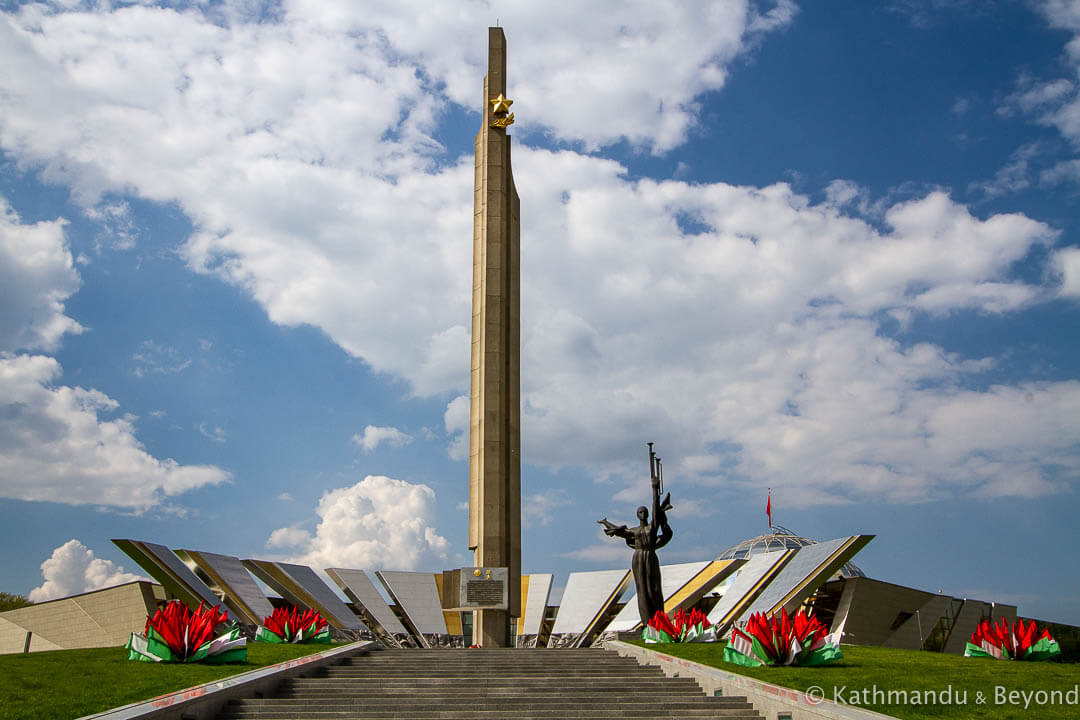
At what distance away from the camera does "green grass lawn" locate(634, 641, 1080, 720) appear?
6.62 m

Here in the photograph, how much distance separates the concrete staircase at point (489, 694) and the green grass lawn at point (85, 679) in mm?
756

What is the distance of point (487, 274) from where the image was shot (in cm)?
2167

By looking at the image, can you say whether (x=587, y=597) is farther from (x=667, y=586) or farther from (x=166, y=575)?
(x=166, y=575)

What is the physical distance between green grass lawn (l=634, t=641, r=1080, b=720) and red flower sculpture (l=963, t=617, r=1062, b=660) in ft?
1.56

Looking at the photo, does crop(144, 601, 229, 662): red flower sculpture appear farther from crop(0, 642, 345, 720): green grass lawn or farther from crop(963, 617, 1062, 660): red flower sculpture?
crop(963, 617, 1062, 660): red flower sculpture

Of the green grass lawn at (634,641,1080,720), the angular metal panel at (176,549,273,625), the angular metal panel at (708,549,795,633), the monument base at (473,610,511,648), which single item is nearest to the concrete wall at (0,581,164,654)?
the angular metal panel at (176,549,273,625)

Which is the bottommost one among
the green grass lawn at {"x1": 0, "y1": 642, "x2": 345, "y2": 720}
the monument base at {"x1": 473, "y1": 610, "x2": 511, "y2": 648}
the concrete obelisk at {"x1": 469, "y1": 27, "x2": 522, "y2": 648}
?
the monument base at {"x1": 473, "y1": 610, "x2": 511, "y2": 648}

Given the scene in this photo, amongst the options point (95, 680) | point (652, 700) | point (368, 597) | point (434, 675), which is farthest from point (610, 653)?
point (368, 597)

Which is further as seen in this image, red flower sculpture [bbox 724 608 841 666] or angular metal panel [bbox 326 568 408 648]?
angular metal panel [bbox 326 568 408 648]

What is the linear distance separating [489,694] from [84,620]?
42.8 ft

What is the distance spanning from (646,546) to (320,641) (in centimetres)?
592

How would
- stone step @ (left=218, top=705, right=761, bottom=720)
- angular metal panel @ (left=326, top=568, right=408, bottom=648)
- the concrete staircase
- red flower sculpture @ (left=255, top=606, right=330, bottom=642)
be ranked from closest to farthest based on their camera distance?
stone step @ (left=218, top=705, right=761, bottom=720)
the concrete staircase
red flower sculpture @ (left=255, top=606, right=330, bottom=642)
angular metal panel @ (left=326, top=568, right=408, bottom=648)

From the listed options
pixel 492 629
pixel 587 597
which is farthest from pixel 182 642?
pixel 587 597

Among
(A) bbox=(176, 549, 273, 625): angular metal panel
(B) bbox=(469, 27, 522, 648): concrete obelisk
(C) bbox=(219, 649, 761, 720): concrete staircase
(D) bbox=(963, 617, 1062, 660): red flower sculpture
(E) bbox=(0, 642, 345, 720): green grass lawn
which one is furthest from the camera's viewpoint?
(B) bbox=(469, 27, 522, 648): concrete obelisk
